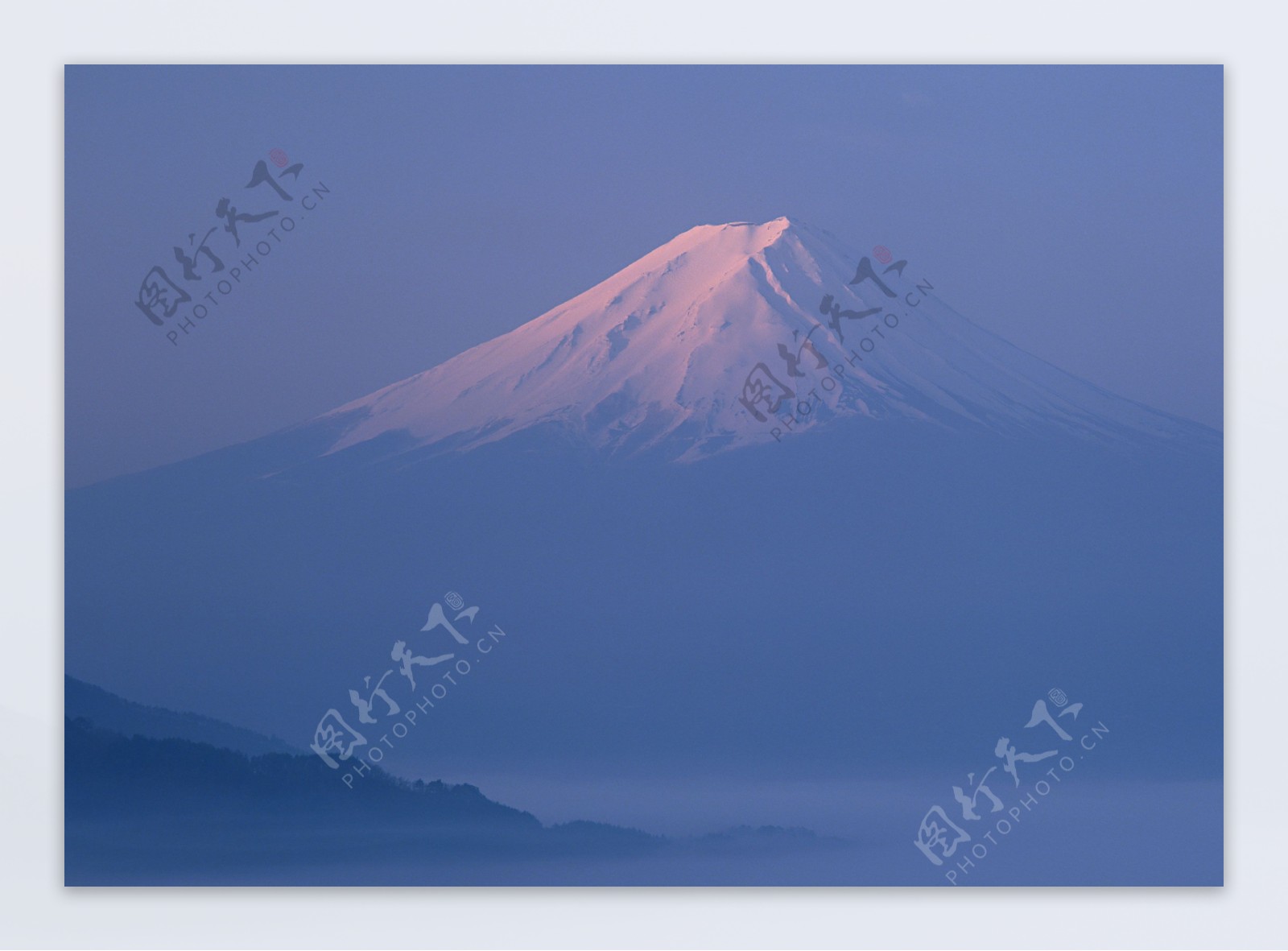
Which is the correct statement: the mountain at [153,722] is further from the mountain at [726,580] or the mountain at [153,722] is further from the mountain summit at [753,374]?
the mountain summit at [753,374]

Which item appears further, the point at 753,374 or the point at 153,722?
the point at 753,374

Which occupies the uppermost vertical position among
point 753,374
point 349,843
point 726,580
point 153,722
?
point 753,374

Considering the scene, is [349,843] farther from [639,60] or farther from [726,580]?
[639,60]

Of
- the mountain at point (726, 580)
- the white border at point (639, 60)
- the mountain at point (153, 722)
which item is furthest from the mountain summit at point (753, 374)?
the mountain at point (153, 722)

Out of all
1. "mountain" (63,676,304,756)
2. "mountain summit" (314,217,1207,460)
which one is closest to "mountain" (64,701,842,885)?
"mountain" (63,676,304,756)

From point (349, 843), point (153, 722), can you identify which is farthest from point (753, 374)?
point (153, 722)
